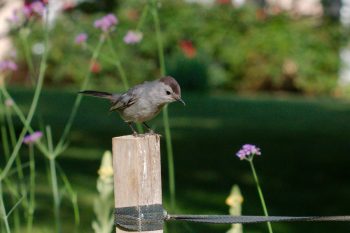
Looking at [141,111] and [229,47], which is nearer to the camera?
[141,111]

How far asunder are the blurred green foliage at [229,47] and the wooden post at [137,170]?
18928 mm

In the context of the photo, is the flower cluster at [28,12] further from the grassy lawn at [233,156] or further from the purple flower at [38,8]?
the grassy lawn at [233,156]

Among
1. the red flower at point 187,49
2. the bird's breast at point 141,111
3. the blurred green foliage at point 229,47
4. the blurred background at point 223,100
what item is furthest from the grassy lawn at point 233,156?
the blurred green foliage at point 229,47

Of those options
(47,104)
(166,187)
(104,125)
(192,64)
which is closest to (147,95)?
(166,187)

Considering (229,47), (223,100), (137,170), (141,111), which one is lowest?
(137,170)

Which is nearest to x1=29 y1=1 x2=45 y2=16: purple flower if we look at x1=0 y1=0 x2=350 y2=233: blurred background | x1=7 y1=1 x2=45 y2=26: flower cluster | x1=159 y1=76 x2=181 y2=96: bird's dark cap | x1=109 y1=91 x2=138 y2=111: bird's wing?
x1=7 y1=1 x2=45 y2=26: flower cluster

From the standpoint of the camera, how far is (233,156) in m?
10.4

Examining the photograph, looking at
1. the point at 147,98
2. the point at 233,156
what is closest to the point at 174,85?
the point at 147,98

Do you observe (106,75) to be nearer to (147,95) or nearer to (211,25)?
(211,25)

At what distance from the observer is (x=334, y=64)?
22.5 metres

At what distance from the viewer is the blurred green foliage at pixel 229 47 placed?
22031 millimetres

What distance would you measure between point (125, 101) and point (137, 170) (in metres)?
0.34

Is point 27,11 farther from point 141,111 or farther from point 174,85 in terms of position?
point 174,85

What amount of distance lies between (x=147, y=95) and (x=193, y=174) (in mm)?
6372
